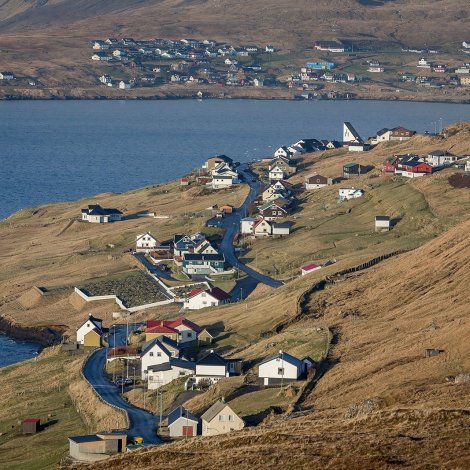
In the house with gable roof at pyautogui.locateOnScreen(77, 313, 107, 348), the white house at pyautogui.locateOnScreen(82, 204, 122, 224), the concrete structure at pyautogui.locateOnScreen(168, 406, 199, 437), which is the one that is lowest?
the white house at pyautogui.locateOnScreen(82, 204, 122, 224)

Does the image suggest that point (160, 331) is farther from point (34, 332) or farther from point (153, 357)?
point (34, 332)

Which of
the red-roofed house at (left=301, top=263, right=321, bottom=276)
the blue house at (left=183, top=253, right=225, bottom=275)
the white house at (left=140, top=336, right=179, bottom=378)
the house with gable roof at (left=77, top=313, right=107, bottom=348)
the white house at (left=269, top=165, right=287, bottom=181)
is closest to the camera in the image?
the white house at (left=140, top=336, right=179, bottom=378)

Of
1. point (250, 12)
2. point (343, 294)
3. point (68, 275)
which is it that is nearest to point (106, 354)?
point (343, 294)

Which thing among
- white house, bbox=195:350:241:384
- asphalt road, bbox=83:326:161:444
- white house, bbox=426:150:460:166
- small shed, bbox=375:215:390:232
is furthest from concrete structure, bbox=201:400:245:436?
white house, bbox=426:150:460:166

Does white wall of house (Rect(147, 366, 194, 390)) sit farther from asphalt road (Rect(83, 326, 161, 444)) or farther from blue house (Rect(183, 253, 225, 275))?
blue house (Rect(183, 253, 225, 275))

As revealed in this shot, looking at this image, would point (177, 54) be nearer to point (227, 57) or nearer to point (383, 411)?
point (227, 57)

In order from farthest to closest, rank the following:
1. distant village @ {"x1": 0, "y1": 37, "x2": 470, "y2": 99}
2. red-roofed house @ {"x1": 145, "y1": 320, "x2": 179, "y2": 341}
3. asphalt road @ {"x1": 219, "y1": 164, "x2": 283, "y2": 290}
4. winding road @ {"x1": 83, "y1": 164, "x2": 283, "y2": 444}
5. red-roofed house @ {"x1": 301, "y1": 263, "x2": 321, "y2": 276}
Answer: distant village @ {"x1": 0, "y1": 37, "x2": 470, "y2": 99}, asphalt road @ {"x1": 219, "y1": 164, "x2": 283, "y2": 290}, red-roofed house @ {"x1": 301, "y1": 263, "x2": 321, "y2": 276}, red-roofed house @ {"x1": 145, "y1": 320, "x2": 179, "y2": 341}, winding road @ {"x1": 83, "y1": 164, "x2": 283, "y2": 444}
